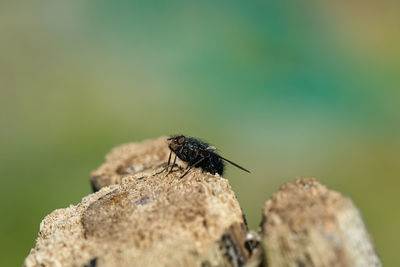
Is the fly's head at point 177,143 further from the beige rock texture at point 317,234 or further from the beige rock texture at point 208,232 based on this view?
the beige rock texture at point 317,234

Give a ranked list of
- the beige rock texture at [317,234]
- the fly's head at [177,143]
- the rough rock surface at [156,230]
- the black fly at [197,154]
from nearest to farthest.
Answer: the beige rock texture at [317,234] < the rough rock surface at [156,230] < the black fly at [197,154] < the fly's head at [177,143]

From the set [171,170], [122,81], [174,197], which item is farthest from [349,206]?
[122,81]

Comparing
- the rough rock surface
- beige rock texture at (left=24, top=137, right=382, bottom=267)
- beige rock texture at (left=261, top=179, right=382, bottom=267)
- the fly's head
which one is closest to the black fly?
the fly's head

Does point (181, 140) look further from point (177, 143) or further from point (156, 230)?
point (156, 230)

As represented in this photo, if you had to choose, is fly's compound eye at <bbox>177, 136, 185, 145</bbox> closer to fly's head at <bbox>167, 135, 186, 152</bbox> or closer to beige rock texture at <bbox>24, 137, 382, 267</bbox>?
fly's head at <bbox>167, 135, 186, 152</bbox>

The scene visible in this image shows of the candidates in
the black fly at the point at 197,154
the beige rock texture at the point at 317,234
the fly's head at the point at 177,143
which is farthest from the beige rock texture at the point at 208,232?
the fly's head at the point at 177,143

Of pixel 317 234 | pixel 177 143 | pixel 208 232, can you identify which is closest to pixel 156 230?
pixel 208 232

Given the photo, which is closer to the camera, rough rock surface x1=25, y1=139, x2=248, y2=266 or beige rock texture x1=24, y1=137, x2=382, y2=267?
beige rock texture x1=24, y1=137, x2=382, y2=267
